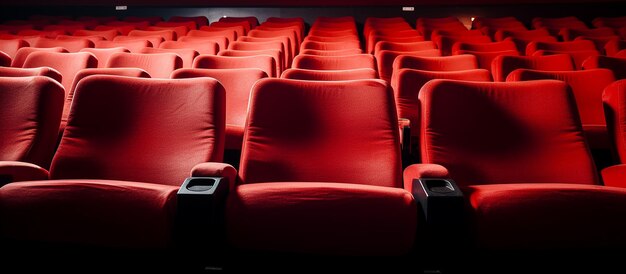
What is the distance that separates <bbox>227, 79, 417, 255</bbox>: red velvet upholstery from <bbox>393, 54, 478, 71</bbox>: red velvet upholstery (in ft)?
1.23

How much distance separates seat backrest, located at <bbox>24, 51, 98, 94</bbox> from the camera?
77 cm

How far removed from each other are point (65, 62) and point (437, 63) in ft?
2.41

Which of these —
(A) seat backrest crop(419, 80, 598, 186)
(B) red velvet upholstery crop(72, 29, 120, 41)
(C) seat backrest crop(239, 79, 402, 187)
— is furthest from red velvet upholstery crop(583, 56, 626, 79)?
(B) red velvet upholstery crop(72, 29, 120, 41)

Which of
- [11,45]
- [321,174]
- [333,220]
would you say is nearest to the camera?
[333,220]

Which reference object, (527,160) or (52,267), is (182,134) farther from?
(527,160)

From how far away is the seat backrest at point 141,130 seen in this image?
0.44 metres

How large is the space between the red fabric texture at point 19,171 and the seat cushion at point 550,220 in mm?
403

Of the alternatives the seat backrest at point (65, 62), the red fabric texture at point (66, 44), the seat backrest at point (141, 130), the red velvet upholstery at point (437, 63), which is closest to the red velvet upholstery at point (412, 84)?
the red velvet upholstery at point (437, 63)

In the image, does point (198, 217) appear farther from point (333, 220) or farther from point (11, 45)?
point (11, 45)

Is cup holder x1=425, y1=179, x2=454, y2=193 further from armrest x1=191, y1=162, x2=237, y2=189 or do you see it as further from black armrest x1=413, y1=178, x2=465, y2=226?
armrest x1=191, y1=162, x2=237, y2=189

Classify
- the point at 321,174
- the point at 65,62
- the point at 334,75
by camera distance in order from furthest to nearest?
the point at 65,62
the point at 334,75
the point at 321,174

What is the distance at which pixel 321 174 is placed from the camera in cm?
44

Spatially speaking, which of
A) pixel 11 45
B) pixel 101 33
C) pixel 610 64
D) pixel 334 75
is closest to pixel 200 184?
pixel 334 75

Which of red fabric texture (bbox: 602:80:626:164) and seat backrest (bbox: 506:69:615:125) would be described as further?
seat backrest (bbox: 506:69:615:125)
